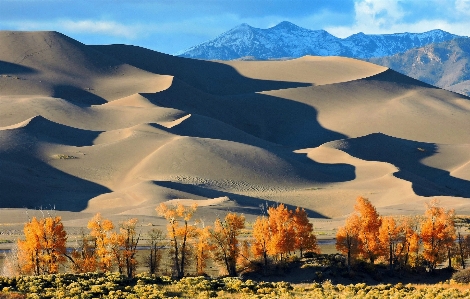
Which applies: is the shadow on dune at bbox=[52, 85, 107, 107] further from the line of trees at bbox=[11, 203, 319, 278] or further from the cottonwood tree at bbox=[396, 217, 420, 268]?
the cottonwood tree at bbox=[396, 217, 420, 268]

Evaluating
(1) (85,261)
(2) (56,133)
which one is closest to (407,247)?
(1) (85,261)

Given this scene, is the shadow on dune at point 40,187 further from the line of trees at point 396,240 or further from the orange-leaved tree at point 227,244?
the line of trees at point 396,240

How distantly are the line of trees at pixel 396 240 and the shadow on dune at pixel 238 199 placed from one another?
32740mm

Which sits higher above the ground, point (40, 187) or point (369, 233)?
point (40, 187)

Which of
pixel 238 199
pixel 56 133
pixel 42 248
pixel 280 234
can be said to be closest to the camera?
pixel 42 248

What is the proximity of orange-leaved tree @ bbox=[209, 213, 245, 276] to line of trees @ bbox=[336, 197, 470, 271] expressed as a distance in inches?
320

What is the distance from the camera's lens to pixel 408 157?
146m

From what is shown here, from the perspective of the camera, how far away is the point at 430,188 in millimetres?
117188

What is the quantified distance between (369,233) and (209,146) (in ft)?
220

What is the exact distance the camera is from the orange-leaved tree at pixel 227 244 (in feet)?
191

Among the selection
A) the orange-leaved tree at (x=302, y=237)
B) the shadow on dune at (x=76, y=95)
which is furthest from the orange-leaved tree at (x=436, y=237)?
the shadow on dune at (x=76, y=95)

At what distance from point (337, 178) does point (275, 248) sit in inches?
2523

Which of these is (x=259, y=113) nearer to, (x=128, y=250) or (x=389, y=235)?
(x=389, y=235)

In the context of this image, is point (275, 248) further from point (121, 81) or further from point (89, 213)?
point (121, 81)
